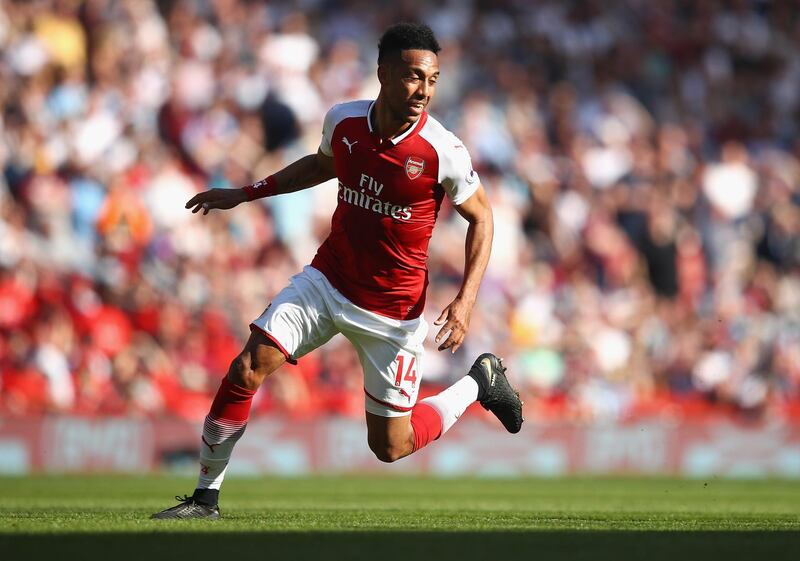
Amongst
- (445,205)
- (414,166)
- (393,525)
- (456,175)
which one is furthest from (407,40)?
(445,205)

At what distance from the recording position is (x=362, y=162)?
26.6ft

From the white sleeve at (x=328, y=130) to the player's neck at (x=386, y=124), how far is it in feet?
1.00

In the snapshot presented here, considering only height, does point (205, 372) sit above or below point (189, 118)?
below

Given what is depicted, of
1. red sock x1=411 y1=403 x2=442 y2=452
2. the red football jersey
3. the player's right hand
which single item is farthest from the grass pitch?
the player's right hand

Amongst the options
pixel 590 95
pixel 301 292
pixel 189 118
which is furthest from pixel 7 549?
pixel 590 95

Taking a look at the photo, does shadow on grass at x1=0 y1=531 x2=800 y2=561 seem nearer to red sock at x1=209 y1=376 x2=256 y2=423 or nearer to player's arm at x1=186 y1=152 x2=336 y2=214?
red sock at x1=209 y1=376 x2=256 y2=423

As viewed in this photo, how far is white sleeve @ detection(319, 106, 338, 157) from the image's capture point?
8.28 meters

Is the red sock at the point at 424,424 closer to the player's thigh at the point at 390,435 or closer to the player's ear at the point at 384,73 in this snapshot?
the player's thigh at the point at 390,435

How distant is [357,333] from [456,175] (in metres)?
1.17

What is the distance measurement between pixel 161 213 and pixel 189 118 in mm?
1590

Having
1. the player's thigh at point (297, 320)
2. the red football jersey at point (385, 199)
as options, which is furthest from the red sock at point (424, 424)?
the player's thigh at point (297, 320)

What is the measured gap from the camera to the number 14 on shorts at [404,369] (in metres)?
8.48

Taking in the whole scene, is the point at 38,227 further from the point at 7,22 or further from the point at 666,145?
the point at 666,145

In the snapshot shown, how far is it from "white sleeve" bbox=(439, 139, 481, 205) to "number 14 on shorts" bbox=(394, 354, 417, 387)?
107cm
